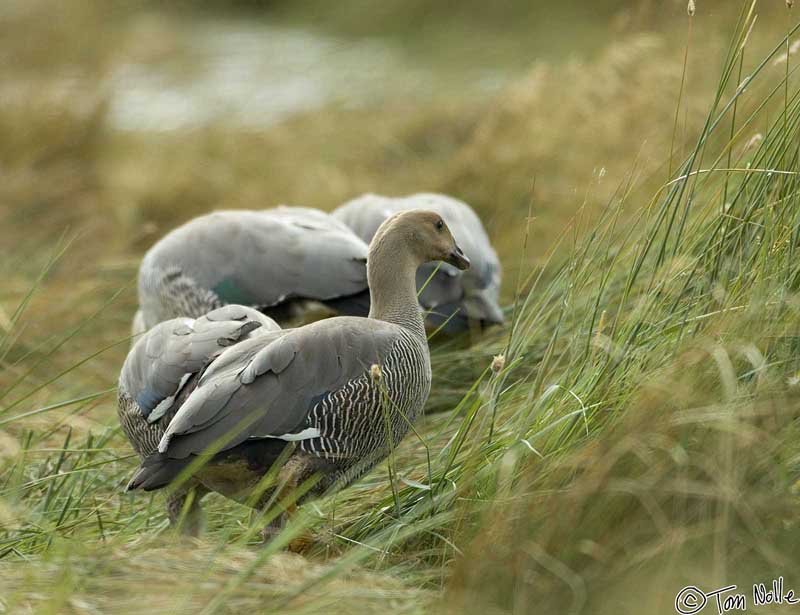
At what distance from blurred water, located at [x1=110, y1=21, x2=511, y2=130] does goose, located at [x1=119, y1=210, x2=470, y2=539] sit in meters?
5.64

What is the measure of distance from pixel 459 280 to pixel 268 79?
20.8 ft

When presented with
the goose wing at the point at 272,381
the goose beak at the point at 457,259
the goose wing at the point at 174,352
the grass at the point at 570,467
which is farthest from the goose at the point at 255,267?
the goose wing at the point at 272,381

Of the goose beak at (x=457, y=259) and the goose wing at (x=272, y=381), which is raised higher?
the goose beak at (x=457, y=259)

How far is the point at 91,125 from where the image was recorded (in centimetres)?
878

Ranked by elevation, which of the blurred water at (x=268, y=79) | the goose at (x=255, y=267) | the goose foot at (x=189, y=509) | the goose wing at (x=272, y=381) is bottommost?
the blurred water at (x=268, y=79)

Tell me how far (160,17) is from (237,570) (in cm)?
1020

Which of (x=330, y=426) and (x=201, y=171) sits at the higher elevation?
(x=330, y=426)

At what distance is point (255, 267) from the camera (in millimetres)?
5066

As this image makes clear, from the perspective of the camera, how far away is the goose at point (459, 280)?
506 centimetres

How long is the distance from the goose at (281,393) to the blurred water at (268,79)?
18.5 ft

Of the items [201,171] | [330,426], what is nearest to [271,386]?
[330,426]

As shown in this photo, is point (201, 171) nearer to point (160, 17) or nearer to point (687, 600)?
point (160, 17)

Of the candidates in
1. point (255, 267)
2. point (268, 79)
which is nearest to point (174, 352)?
point (255, 267)
